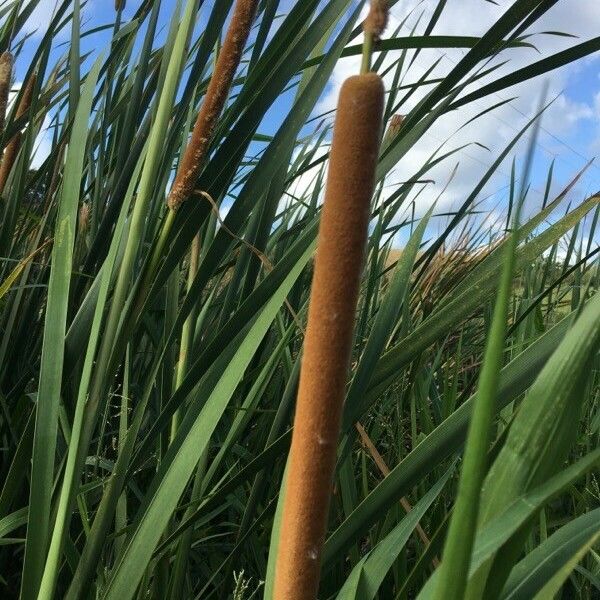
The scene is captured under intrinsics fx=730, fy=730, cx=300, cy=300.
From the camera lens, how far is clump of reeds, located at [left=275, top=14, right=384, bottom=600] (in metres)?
0.29

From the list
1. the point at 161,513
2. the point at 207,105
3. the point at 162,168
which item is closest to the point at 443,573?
the point at 161,513

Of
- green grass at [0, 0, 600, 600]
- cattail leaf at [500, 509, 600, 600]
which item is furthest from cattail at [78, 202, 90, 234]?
cattail leaf at [500, 509, 600, 600]

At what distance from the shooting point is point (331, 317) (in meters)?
0.30

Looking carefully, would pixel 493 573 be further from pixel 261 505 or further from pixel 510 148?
pixel 261 505

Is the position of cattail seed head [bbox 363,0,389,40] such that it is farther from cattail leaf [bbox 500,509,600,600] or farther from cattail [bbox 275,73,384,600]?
cattail leaf [bbox 500,509,600,600]

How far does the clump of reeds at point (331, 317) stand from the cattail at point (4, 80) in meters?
0.90

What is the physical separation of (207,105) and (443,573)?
1.75ft

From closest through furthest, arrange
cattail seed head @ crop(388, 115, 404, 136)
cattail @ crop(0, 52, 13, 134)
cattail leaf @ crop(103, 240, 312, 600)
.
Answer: cattail leaf @ crop(103, 240, 312, 600), cattail seed head @ crop(388, 115, 404, 136), cattail @ crop(0, 52, 13, 134)

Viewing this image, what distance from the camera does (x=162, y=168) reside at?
0.89 meters

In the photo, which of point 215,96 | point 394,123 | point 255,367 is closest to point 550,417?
point 215,96

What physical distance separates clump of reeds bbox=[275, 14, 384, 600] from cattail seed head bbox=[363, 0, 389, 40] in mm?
17

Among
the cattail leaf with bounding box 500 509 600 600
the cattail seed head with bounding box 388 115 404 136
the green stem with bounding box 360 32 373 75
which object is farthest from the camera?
the cattail seed head with bounding box 388 115 404 136

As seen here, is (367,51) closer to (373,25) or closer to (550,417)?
(373,25)

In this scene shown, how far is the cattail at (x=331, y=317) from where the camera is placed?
0.29 m
